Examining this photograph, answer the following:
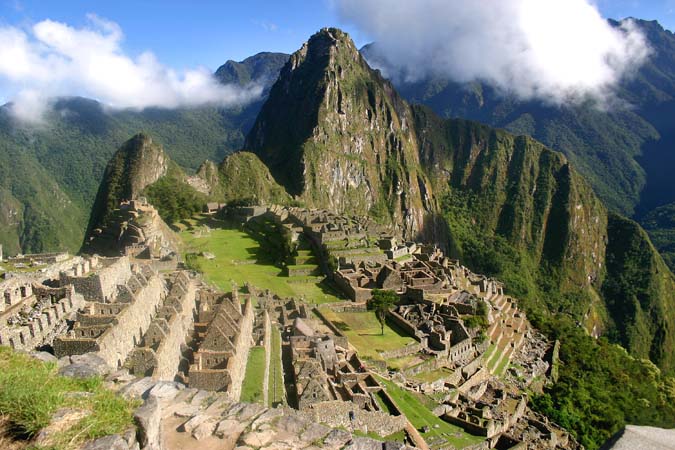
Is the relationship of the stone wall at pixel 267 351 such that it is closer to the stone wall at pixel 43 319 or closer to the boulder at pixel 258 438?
the stone wall at pixel 43 319

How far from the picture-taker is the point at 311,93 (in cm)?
18800

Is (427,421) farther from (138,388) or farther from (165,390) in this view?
(138,388)

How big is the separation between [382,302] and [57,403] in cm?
3429

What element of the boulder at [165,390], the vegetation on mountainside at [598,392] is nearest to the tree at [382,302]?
the vegetation on mountainside at [598,392]

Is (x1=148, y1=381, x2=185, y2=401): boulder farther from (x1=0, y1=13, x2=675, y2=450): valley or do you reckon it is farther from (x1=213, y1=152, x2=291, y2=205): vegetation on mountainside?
(x1=213, y1=152, x2=291, y2=205): vegetation on mountainside

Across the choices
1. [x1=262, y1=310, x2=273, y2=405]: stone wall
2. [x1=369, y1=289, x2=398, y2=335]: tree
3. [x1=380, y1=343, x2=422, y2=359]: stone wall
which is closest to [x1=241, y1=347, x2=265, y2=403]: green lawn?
[x1=262, y1=310, x2=273, y2=405]: stone wall

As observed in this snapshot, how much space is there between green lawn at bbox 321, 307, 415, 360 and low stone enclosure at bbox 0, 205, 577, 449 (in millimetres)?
627

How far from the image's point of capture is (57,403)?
6957mm

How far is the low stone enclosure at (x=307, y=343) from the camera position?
18000mm

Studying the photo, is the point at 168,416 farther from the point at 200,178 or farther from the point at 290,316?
the point at 200,178

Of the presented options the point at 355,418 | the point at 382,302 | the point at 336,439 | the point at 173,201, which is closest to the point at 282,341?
the point at 355,418

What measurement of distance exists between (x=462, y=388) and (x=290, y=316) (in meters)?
12.1

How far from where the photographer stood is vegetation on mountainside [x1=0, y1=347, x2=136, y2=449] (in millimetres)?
6496

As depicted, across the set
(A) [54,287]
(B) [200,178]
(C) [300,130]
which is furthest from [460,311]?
(C) [300,130]
